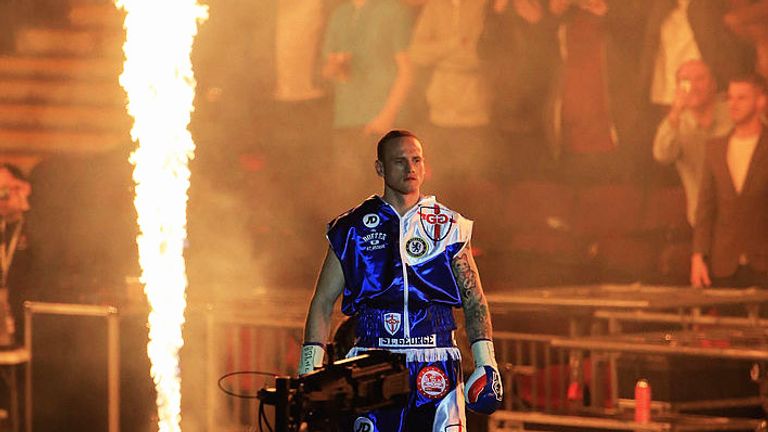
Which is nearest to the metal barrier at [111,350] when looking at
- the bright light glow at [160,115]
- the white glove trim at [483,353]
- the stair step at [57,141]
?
the bright light glow at [160,115]

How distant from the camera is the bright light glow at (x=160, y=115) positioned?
496 inches

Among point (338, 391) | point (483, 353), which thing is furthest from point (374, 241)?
point (338, 391)

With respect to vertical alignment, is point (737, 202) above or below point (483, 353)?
above

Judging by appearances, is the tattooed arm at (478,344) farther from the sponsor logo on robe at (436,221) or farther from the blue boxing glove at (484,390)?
the sponsor logo on robe at (436,221)

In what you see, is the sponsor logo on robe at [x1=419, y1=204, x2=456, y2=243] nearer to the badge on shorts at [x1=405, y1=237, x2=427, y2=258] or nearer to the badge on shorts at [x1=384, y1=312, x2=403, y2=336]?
the badge on shorts at [x1=405, y1=237, x2=427, y2=258]

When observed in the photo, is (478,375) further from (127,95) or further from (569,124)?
(127,95)

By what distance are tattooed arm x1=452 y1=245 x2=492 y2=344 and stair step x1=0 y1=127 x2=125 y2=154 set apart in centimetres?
741

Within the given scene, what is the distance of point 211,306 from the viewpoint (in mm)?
9875

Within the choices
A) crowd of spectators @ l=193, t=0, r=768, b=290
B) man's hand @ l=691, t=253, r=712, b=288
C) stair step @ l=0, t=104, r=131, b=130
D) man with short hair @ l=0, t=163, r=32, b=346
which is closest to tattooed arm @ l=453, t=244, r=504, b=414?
man's hand @ l=691, t=253, r=712, b=288

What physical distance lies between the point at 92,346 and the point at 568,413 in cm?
358

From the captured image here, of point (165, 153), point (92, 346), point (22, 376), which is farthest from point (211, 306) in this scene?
point (165, 153)

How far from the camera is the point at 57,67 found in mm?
12844

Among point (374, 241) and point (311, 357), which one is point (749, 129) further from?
point (311, 357)

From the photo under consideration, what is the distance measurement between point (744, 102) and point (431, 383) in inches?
232
